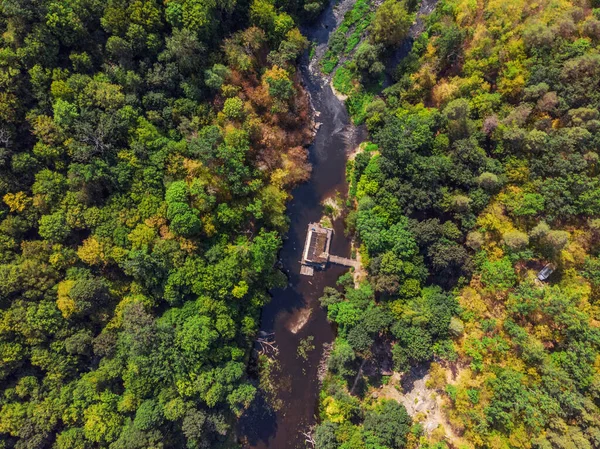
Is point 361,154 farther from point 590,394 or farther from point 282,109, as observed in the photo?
point 590,394

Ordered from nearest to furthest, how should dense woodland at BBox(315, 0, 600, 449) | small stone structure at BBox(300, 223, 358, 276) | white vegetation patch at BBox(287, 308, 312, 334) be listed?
dense woodland at BBox(315, 0, 600, 449) < small stone structure at BBox(300, 223, 358, 276) < white vegetation patch at BBox(287, 308, 312, 334)

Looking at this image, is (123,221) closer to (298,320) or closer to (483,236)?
(298,320)

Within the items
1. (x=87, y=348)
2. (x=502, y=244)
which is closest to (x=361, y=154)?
(x=502, y=244)

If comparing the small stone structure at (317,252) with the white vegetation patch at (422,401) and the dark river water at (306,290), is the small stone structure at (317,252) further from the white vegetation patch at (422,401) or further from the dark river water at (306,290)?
the white vegetation patch at (422,401)

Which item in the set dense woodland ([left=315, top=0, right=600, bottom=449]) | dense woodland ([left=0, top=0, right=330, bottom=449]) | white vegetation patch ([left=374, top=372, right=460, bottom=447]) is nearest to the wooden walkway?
dense woodland ([left=315, top=0, right=600, bottom=449])

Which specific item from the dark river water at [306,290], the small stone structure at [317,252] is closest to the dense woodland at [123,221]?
the dark river water at [306,290]

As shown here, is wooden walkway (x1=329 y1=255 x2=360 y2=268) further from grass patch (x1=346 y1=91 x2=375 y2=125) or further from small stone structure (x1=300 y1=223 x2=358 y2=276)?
grass patch (x1=346 y1=91 x2=375 y2=125)

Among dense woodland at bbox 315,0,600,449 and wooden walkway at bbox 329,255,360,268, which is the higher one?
dense woodland at bbox 315,0,600,449
